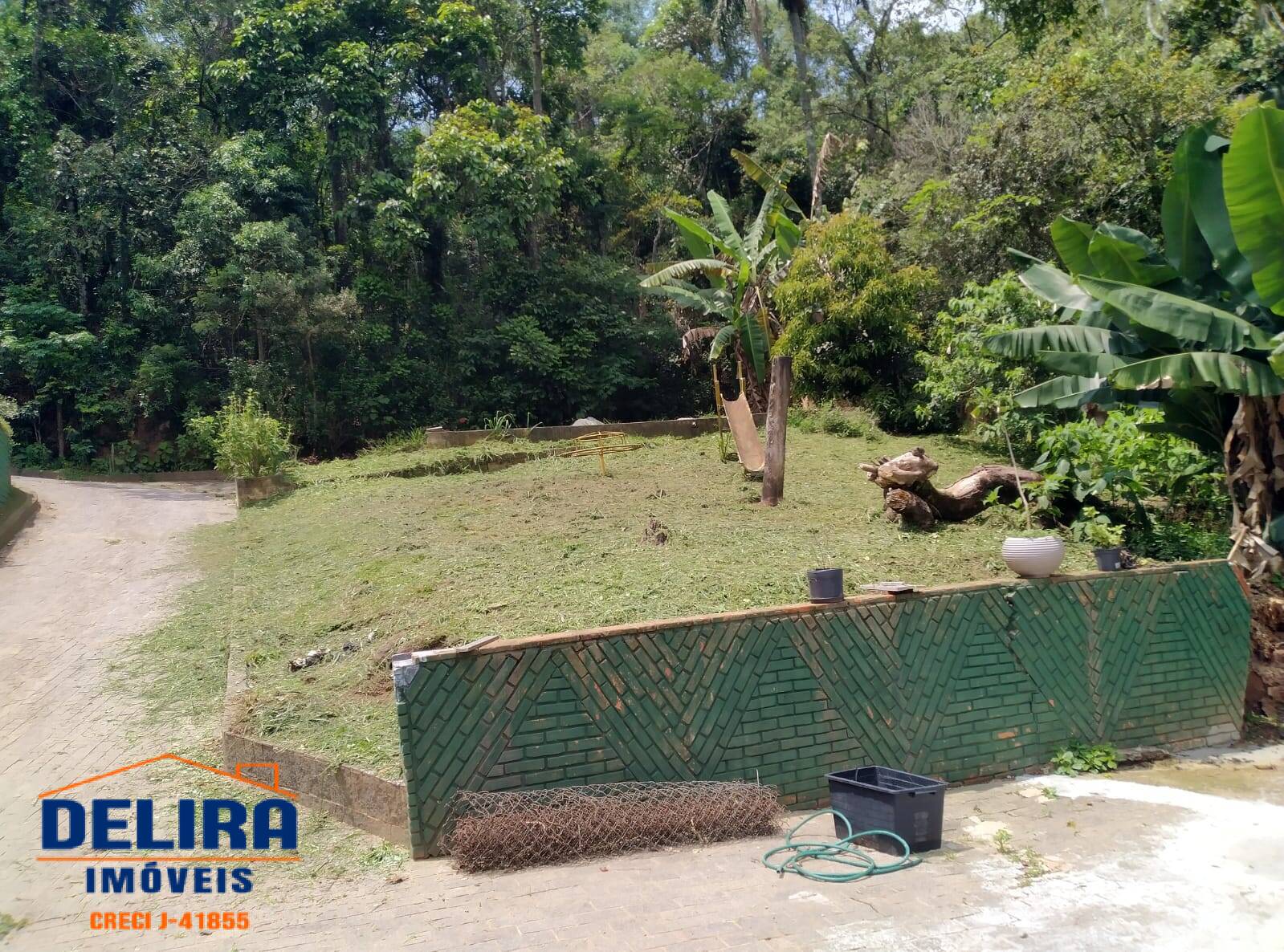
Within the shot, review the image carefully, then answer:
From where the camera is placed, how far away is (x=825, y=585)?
6.32 meters

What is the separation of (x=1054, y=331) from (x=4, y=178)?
2445 centimetres

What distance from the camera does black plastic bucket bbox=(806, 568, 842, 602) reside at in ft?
20.7

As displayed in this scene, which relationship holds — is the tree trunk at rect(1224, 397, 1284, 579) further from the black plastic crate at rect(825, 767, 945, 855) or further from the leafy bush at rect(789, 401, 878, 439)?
the leafy bush at rect(789, 401, 878, 439)

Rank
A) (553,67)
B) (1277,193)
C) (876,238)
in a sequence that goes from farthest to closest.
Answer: (553,67) → (876,238) → (1277,193)

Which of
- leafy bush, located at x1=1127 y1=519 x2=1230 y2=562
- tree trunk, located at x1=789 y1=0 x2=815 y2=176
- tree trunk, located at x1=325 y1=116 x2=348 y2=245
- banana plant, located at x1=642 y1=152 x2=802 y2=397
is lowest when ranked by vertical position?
leafy bush, located at x1=1127 y1=519 x2=1230 y2=562

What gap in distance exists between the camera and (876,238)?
61.5 ft

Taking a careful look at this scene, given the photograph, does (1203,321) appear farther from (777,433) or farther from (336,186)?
(336,186)

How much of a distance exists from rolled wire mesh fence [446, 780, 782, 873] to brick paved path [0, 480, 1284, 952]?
0.34 ft

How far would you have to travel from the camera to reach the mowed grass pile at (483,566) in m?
7.03

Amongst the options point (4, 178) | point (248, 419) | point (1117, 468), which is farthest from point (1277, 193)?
point (4, 178)

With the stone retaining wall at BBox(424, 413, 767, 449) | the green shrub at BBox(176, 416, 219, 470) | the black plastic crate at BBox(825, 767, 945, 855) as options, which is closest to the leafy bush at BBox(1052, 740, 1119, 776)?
the black plastic crate at BBox(825, 767, 945, 855)

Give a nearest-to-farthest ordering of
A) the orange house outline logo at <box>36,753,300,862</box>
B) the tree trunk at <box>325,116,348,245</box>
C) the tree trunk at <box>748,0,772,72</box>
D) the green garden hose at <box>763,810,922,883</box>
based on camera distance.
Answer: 1. the green garden hose at <box>763,810,922,883</box>
2. the orange house outline logo at <box>36,753,300,862</box>
3. the tree trunk at <box>325,116,348,245</box>
4. the tree trunk at <box>748,0,772,72</box>

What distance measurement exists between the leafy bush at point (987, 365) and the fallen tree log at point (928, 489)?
287 cm

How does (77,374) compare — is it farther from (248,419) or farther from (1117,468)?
(1117,468)
